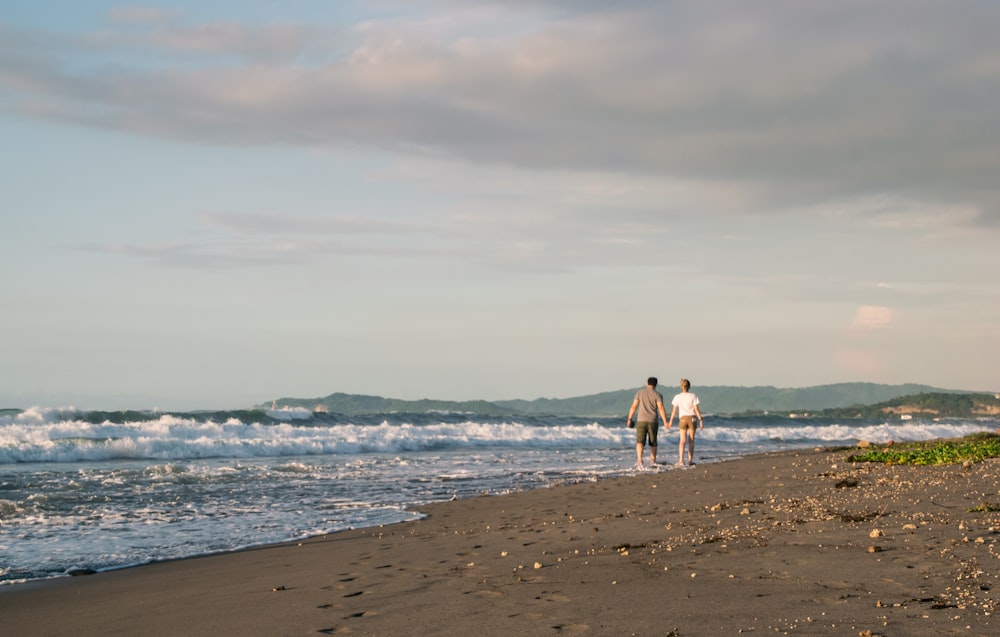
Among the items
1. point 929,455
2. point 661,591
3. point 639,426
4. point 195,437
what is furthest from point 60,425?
point 661,591

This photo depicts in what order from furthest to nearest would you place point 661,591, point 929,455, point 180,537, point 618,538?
point 929,455, point 180,537, point 618,538, point 661,591

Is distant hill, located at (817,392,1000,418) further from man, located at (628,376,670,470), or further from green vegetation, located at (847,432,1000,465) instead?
green vegetation, located at (847,432,1000,465)

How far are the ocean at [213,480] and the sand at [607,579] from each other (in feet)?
3.99

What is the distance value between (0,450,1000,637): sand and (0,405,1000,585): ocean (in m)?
1.22

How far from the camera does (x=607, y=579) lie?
622cm

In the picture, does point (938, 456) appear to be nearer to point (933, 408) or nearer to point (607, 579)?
point (607, 579)

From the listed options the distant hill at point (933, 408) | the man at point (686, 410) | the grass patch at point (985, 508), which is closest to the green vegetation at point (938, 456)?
the man at point (686, 410)

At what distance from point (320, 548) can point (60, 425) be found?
26681 mm

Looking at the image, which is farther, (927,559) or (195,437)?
(195,437)

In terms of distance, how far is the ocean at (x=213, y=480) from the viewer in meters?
9.87

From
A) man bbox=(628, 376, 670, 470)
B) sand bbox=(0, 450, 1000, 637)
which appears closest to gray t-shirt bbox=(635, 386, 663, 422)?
man bbox=(628, 376, 670, 470)

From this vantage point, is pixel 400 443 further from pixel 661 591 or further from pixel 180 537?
pixel 661 591

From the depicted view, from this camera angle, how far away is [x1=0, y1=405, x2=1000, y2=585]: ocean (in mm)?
9867

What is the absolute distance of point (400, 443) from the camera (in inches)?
1243
